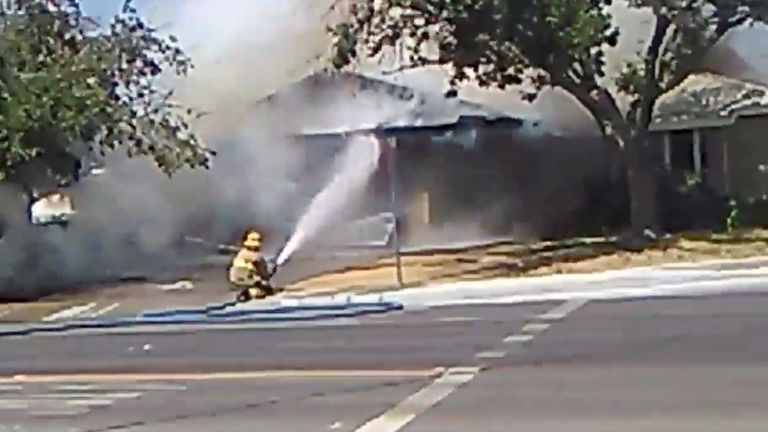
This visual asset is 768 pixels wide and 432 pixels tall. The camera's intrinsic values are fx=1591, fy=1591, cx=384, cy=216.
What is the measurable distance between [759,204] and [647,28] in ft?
18.2

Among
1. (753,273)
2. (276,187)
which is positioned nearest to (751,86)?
(276,187)

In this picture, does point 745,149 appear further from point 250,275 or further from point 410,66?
point 250,275

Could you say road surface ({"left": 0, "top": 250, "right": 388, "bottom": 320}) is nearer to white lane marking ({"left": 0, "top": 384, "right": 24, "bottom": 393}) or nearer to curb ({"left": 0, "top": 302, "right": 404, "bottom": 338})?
curb ({"left": 0, "top": 302, "right": 404, "bottom": 338})

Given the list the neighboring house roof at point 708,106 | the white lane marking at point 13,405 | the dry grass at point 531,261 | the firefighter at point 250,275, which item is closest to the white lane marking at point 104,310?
the firefighter at point 250,275

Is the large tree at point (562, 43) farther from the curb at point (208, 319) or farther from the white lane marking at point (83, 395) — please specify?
the white lane marking at point (83, 395)

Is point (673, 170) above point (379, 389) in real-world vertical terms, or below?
above

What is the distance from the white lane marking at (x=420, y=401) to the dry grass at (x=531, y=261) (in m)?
11.2

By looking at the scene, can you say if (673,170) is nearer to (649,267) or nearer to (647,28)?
(647,28)

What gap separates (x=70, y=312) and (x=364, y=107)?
11846 millimetres

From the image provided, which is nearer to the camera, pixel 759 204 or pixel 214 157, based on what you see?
pixel 759 204

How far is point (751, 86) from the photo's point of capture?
3644 cm

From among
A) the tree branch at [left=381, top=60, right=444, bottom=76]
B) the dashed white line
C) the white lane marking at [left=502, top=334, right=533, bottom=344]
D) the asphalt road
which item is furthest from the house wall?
the white lane marking at [left=502, top=334, right=533, bottom=344]

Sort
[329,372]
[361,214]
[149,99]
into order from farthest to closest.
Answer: [361,214], [149,99], [329,372]

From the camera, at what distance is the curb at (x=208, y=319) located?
21.8m
